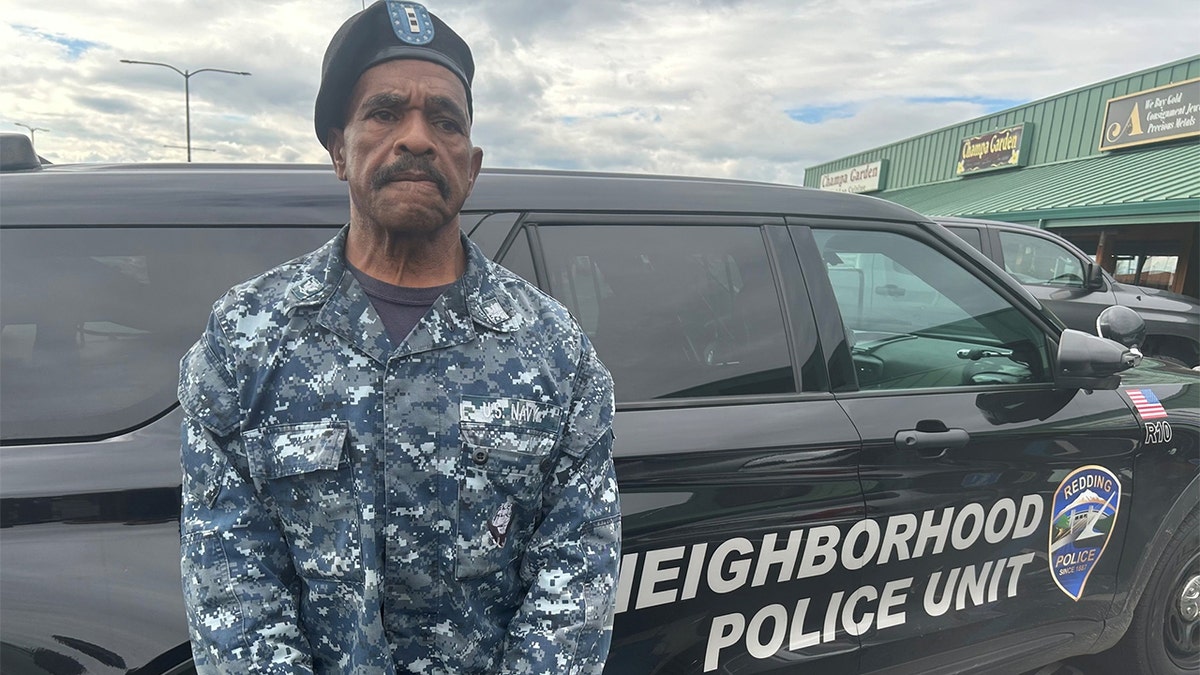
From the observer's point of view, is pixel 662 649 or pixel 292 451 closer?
pixel 292 451

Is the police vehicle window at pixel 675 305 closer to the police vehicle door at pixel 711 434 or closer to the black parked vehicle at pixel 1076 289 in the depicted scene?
the police vehicle door at pixel 711 434

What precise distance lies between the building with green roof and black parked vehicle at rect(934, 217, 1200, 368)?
3311 millimetres

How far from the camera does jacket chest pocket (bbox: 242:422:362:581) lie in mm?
1020

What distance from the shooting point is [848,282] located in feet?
7.23

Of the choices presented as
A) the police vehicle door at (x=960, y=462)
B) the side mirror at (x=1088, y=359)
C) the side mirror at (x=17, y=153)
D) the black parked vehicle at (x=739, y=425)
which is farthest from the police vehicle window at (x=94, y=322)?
the side mirror at (x=1088, y=359)

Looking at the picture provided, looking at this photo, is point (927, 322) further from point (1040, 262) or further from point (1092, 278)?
point (1092, 278)

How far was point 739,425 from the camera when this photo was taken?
1.78 meters

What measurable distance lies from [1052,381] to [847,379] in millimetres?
819

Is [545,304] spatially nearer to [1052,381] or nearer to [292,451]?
[292,451]

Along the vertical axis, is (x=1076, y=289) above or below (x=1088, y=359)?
above

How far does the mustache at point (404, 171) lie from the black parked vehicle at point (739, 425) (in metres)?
0.53

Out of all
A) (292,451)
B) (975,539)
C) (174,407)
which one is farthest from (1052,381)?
(174,407)

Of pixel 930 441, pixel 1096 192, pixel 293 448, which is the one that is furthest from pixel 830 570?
pixel 1096 192

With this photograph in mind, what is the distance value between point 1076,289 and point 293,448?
766 cm
